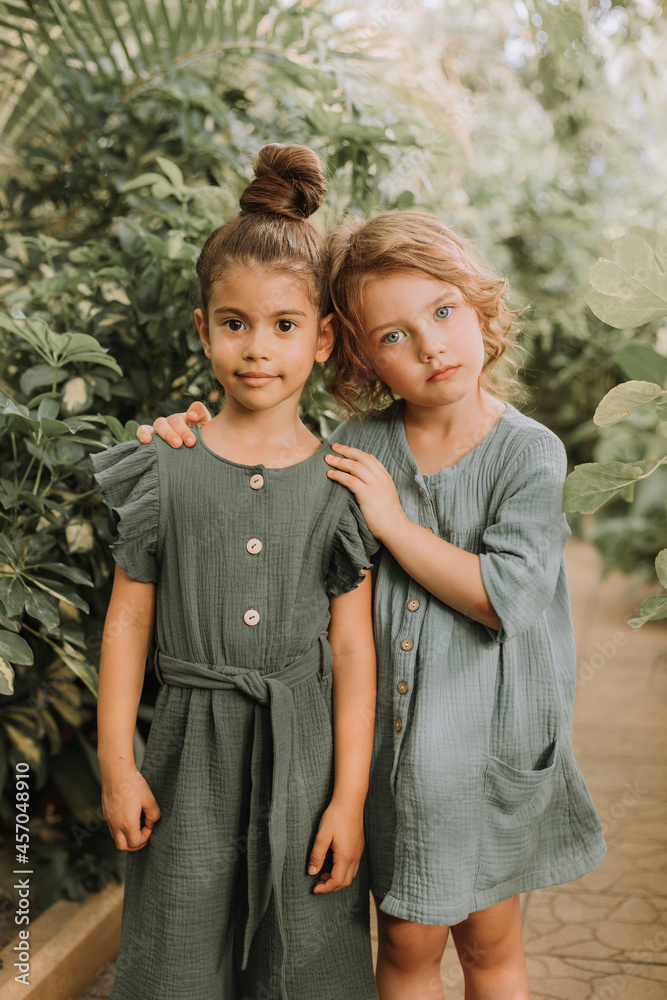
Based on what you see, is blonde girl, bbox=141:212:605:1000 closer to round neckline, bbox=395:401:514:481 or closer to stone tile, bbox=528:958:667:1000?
round neckline, bbox=395:401:514:481

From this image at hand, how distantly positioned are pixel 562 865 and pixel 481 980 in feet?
0.83

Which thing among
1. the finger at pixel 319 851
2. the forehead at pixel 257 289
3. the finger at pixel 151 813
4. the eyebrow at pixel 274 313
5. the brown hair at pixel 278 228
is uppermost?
the brown hair at pixel 278 228

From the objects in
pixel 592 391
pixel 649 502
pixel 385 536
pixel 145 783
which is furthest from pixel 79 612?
pixel 592 391

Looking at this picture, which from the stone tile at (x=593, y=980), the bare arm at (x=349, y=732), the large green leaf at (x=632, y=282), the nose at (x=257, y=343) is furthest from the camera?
the stone tile at (x=593, y=980)

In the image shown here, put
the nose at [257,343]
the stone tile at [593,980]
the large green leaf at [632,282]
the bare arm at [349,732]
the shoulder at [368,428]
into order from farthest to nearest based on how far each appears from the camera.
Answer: the stone tile at [593,980] < the shoulder at [368,428] < the bare arm at [349,732] < the nose at [257,343] < the large green leaf at [632,282]

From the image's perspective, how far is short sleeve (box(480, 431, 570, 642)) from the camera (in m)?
1.22

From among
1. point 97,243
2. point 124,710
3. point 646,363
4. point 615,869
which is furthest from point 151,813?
point 615,869

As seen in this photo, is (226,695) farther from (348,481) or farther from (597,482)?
(597,482)

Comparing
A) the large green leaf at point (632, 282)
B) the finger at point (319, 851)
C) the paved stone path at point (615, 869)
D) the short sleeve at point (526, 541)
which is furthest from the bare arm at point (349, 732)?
the paved stone path at point (615, 869)

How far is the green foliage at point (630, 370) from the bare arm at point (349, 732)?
1.25 feet

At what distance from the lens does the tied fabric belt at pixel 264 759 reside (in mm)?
1212

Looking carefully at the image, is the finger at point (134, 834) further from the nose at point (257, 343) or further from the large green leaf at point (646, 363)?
the large green leaf at point (646, 363)

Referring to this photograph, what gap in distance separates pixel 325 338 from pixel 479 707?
633mm

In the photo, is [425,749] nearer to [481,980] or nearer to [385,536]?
[385,536]
